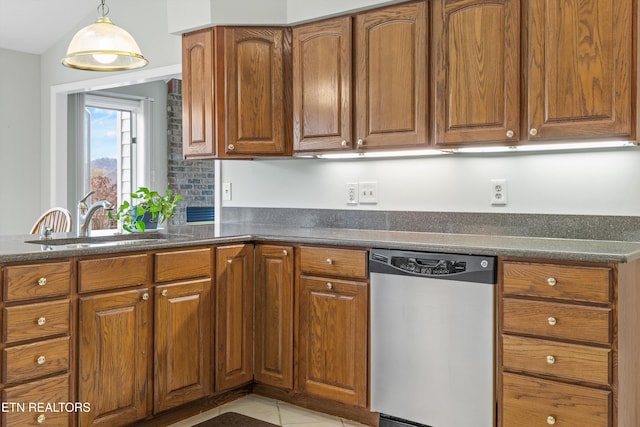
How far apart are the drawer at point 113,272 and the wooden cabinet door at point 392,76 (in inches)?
49.4

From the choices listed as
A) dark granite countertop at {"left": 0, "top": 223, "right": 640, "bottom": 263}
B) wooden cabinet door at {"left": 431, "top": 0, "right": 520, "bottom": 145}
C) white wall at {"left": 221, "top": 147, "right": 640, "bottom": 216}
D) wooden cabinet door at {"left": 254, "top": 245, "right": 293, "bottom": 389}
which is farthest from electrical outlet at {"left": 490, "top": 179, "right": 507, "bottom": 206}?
wooden cabinet door at {"left": 254, "top": 245, "right": 293, "bottom": 389}

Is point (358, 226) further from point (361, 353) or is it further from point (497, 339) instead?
point (497, 339)

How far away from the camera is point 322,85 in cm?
311

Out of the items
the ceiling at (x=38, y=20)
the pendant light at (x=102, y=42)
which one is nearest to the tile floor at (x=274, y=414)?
the pendant light at (x=102, y=42)

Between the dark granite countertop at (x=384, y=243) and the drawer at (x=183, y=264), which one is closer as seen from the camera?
the dark granite countertop at (x=384, y=243)

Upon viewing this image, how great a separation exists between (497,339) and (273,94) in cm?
185

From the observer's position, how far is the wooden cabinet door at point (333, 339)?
265cm

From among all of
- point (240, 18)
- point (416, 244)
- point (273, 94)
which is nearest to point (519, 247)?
point (416, 244)

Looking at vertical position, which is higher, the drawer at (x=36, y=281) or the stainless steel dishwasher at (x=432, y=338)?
the drawer at (x=36, y=281)

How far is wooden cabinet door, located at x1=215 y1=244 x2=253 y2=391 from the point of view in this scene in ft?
9.44

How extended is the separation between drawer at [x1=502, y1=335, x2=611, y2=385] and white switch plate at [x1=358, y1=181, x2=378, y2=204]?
1236 millimetres

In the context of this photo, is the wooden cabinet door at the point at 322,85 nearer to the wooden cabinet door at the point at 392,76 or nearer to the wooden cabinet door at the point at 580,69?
the wooden cabinet door at the point at 392,76

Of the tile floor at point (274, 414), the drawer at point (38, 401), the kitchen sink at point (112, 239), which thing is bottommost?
the tile floor at point (274, 414)

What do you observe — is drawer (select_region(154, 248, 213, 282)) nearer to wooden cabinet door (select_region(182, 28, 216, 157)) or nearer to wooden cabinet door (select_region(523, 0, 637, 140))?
wooden cabinet door (select_region(182, 28, 216, 157))
